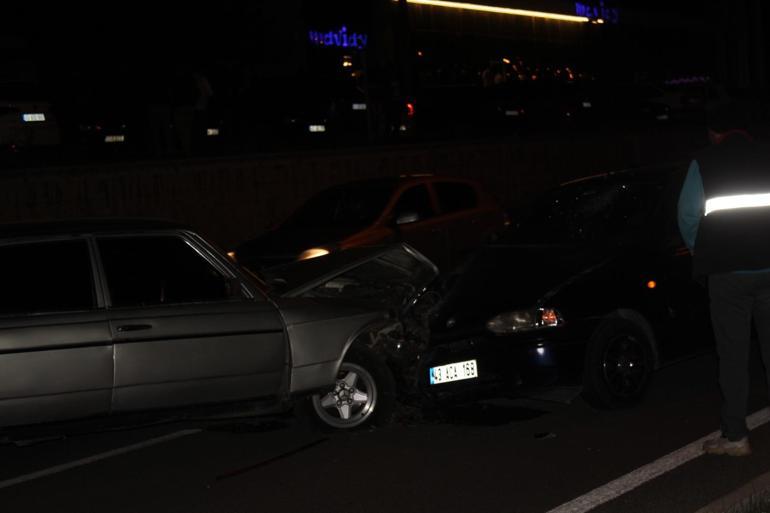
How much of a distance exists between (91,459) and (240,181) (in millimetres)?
10181

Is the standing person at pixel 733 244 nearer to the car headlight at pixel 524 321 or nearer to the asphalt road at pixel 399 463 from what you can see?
the asphalt road at pixel 399 463

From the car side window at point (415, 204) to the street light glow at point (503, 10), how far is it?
30268 millimetres

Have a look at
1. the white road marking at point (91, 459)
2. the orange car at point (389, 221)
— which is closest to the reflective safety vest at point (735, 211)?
the white road marking at point (91, 459)

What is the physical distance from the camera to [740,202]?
6148 mm

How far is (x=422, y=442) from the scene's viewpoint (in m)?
7.28

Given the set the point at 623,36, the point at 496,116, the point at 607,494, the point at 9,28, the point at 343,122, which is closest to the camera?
the point at 607,494

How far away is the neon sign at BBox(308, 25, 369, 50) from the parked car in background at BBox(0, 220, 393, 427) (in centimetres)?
3023

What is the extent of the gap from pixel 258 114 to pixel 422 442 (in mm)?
16613

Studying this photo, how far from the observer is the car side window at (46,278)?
6.42 meters

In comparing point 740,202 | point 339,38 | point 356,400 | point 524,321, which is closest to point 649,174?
point 524,321

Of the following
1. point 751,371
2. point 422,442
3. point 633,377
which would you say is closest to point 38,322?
point 422,442

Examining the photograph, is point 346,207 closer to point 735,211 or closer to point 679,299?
point 679,299

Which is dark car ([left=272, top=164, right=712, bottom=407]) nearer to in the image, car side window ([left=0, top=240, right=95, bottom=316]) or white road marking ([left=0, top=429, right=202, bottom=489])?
white road marking ([left=0, top=429, right=202, bottom=489])

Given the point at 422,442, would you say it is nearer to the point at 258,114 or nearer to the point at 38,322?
the point at 38,322
